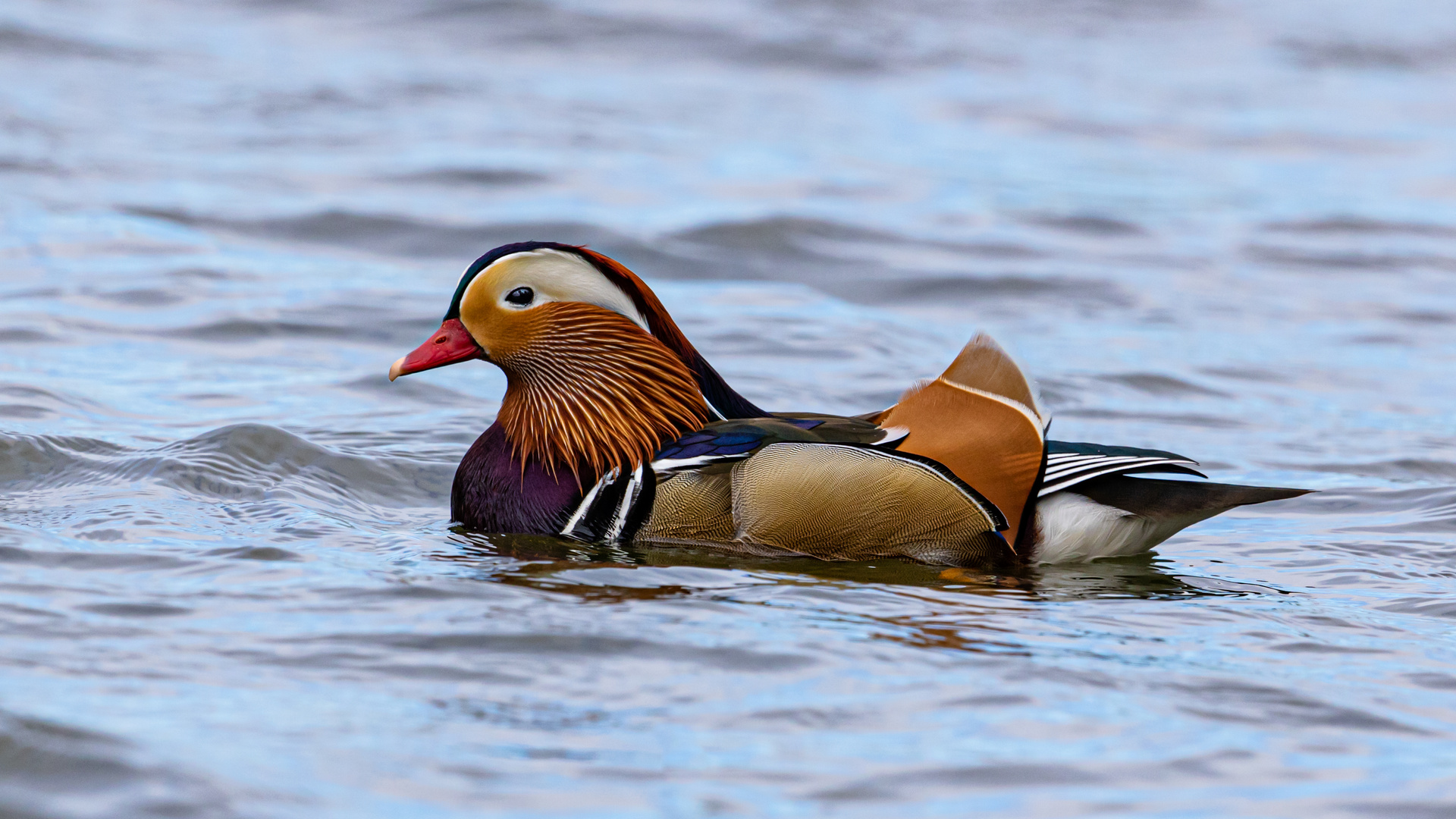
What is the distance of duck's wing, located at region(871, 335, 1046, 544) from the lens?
16.7 feet

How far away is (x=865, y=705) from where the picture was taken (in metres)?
3.88

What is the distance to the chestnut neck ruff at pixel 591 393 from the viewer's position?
17.8 ft

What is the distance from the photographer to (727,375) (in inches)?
337

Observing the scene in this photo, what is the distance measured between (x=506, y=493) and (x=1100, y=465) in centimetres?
187

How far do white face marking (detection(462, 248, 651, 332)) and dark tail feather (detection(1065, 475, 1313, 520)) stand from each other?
1653 millimetres

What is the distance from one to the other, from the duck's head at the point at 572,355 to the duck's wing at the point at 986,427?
0.80 metres

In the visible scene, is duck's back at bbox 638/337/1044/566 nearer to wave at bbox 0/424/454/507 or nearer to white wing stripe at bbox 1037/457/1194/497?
white wing stripe at bbox 1037/457/1194/497

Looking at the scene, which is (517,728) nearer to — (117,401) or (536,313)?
(536,313)

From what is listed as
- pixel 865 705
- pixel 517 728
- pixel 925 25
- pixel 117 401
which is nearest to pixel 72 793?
pixel 517 728

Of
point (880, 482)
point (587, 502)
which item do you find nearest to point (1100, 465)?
point (880, 482)

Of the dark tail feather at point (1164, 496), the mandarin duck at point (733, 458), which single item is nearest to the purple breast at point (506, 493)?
the mandarin duck at point (733, 458)

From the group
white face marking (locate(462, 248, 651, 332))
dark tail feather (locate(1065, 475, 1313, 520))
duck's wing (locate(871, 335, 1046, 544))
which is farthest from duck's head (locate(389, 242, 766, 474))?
dark tail feather (locate(1065, 475, 1313, 520))

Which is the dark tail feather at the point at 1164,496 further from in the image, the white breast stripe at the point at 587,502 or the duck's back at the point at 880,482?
the white breast stripe at the point at 587,502

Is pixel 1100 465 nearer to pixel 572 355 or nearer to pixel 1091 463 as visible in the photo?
pixel 1091 463
